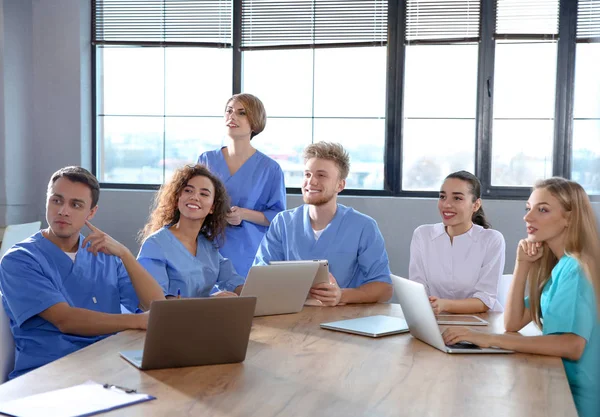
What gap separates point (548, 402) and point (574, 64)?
124 inches

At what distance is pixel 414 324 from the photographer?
1986 millimetres

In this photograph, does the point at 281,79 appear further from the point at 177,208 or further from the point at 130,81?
the point at 177,208

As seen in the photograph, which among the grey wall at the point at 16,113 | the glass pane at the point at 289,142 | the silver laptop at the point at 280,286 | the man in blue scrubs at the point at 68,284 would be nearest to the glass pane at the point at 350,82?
the glass pane at the point at 289,142

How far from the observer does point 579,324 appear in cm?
186

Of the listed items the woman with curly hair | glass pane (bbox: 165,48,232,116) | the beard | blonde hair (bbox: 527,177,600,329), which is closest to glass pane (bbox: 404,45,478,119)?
glass pane (bbox: 165,48,232,116)

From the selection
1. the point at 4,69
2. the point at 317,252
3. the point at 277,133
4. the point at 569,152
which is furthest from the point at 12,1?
the point at 569,152

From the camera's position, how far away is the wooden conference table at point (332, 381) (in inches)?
54.5

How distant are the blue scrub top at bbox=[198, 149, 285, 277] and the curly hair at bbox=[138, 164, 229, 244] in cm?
72

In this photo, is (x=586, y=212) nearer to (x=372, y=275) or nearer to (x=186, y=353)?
(x=372, y=275)

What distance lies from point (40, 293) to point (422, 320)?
1041 mm

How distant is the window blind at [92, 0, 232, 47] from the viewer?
4.57m

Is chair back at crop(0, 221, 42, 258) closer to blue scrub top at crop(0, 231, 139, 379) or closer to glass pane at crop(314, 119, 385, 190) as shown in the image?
blue scrub top at crop(0, 231, 139, 379)

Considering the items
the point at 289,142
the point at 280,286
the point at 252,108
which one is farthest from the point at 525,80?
the point at 280,286

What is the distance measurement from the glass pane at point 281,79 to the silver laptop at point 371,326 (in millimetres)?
2478
